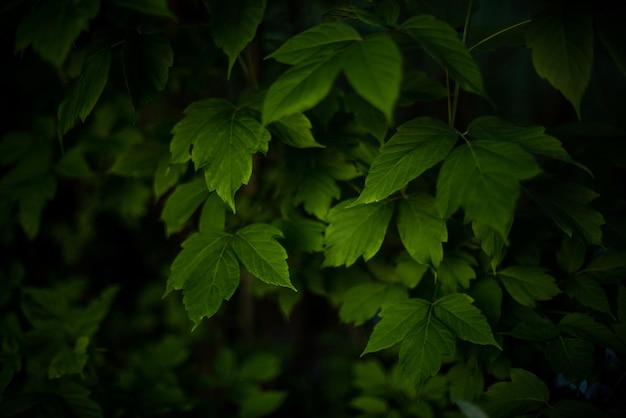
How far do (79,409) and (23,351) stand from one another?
0.31 m

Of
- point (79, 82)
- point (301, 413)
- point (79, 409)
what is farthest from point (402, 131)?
point (301, 413)

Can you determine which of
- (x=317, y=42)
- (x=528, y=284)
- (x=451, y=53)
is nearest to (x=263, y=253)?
(x=317, y=42)

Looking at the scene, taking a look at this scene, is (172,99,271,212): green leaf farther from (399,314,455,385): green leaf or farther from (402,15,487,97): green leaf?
(399,314,455,385): green leaf

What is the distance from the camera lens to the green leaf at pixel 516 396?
1.03 meters

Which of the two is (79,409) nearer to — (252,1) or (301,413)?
(301,413)

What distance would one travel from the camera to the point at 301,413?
6.77ft

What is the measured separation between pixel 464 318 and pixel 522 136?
44cm

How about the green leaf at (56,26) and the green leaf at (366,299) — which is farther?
the green leaf at (366,299)

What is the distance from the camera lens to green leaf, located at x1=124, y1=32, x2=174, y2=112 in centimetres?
101

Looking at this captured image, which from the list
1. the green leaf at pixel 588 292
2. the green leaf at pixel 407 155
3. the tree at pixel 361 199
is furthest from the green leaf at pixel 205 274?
the green leaf at pixel 588 292

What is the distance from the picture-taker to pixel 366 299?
4.18ft

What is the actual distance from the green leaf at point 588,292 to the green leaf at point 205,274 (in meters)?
0.92

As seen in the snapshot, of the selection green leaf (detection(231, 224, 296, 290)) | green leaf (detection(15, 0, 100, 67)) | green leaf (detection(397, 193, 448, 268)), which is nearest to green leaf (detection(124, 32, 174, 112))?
green leaf (detection(15, 0, 100, 67))

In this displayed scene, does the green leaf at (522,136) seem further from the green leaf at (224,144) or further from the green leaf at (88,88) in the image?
the green leaf at (88,88)
